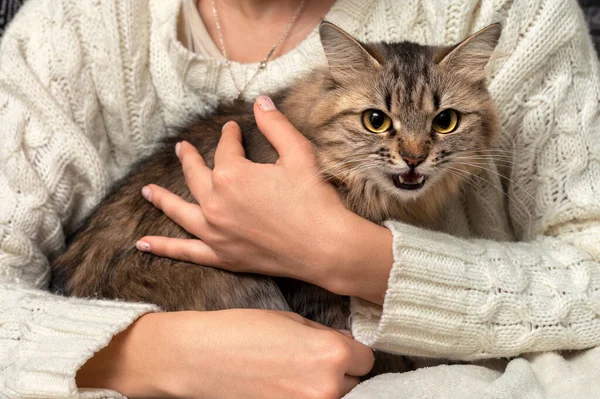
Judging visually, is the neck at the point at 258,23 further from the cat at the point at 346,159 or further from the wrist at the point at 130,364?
the wrist at the point at 130,364

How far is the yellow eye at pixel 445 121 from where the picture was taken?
1363 mm

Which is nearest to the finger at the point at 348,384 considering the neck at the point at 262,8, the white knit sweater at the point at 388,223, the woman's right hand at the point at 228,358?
the woman's right hand at the point at 228,358

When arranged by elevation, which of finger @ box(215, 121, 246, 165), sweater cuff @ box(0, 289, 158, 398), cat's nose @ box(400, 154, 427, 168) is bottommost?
sweater cuff @ box(0, 289, 158, 398)

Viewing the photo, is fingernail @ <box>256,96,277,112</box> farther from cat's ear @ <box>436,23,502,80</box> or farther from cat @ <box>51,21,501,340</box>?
cat's ear @ <box>436,23,502,80</box>

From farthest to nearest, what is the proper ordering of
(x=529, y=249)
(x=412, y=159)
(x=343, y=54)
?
(x=529, y=249)
(x=343, y=54)
(x=412, y=159)

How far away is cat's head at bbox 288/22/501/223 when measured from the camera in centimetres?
133

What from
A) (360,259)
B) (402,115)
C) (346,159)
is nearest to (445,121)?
(402,115)

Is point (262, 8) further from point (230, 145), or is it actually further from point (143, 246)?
point (143, 246)

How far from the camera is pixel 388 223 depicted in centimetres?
137

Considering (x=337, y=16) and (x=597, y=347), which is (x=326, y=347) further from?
(x=337, y=16)

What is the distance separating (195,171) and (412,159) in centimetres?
56

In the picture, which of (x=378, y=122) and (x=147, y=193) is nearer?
(x=378, y=122)

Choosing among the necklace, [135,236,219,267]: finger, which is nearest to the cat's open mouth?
[135,236,219,267]: finger

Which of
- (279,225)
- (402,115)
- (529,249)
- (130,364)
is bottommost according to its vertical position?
(130,364)
